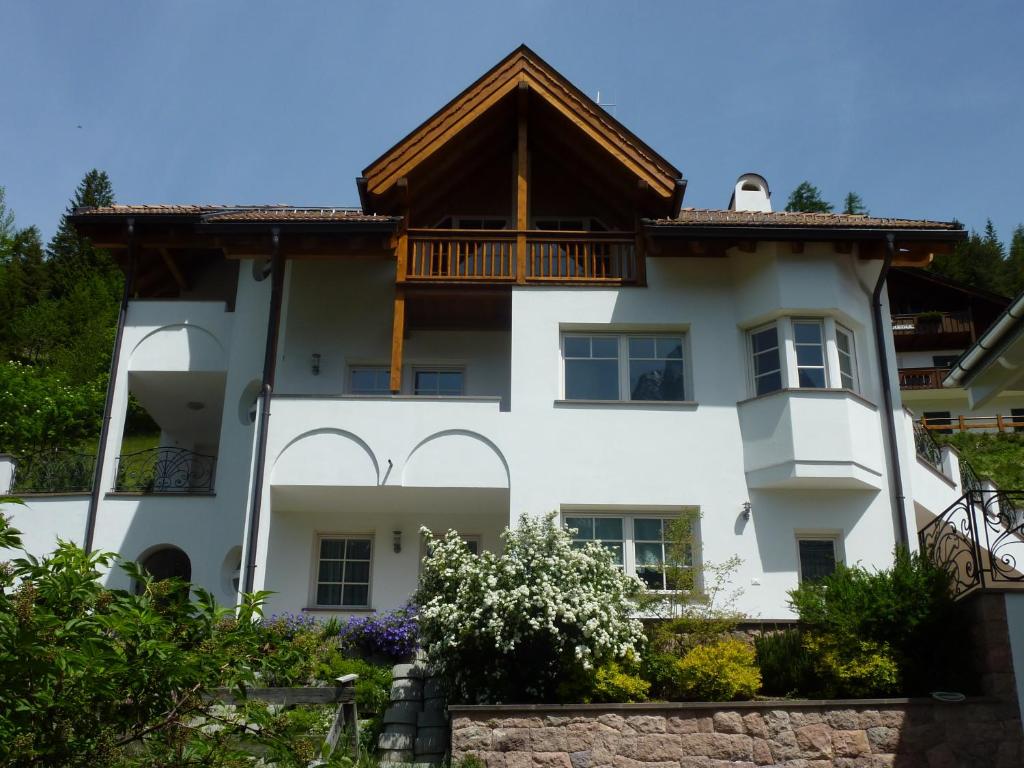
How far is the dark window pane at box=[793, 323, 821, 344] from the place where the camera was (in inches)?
653

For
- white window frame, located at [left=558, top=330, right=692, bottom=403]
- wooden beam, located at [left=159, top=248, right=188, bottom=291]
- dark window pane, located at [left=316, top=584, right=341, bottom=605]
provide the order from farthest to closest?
wooden beam, located at [left=159, top=248, right=188, bottom=291] → dark window pane, located at [left=316, top=584, right=341, bottom=605] → white window frame, located at [left=558, top=330, right=692, bottom=403]

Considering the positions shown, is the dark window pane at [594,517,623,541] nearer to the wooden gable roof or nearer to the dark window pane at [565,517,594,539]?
the dark window pane at [565,517,594,539]

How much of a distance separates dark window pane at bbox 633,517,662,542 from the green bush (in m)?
3.09

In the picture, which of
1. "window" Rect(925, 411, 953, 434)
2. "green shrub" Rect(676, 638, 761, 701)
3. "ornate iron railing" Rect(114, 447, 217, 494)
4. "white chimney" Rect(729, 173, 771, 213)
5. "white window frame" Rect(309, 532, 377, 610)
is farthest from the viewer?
"window" Rect(925, 411, 953, 434)

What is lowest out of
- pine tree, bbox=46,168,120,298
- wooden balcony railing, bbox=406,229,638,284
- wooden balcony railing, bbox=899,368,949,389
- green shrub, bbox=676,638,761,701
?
green shrub, bbox=676,638,761,701

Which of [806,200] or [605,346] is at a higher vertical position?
[806,200]

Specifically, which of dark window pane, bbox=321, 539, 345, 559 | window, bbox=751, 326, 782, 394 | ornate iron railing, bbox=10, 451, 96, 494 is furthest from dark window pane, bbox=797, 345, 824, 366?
ornate iron railing, bbox=10, 451, 96, 494

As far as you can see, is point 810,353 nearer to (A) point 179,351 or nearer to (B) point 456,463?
(B) point 456,463

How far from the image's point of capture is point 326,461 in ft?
52.9

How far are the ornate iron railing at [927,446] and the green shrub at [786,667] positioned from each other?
587 centimetres

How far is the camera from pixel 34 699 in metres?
5.86

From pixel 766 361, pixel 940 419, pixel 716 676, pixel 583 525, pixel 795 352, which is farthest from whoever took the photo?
pixel 940 419

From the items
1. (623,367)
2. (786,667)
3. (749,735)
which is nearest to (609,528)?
(623,367)

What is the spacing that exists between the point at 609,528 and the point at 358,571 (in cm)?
455
